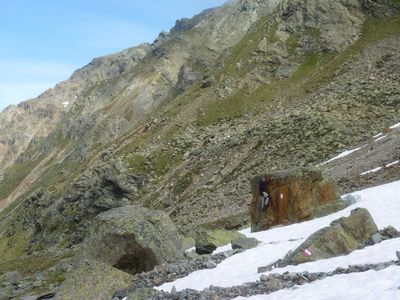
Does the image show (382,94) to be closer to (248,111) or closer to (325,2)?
(248,111)

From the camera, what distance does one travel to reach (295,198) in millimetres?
31641

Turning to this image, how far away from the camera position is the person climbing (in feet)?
108

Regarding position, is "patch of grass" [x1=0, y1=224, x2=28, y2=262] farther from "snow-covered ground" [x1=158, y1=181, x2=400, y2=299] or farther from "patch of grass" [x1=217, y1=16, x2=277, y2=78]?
"snow-covered ground" [x1=158, y1=181, x2=400, y2=299]

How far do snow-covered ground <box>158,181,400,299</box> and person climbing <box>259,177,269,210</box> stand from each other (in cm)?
255

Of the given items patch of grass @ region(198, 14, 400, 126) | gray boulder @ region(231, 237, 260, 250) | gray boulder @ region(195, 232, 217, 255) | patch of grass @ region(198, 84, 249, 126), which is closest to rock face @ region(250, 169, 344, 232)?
gray boulder @ region(195, 232, 217, 255)

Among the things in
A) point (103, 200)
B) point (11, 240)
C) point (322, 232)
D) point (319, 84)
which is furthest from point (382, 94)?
point (11, 240)

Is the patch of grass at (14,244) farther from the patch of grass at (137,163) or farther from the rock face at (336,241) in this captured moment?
the rock face at (336,241)

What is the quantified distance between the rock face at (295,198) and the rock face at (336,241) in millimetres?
9588

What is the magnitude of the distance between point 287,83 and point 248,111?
9.17m

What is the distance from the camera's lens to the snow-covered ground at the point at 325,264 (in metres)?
13.8

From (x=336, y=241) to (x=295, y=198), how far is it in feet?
41.1

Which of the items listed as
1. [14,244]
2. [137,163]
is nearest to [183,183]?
[137,163]

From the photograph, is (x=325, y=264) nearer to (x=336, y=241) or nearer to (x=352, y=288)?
(x=336, y=241)

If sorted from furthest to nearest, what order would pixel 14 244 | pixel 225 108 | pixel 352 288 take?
1. pixel 14 244
2. pixel 225 108
3. pixel 352 288
